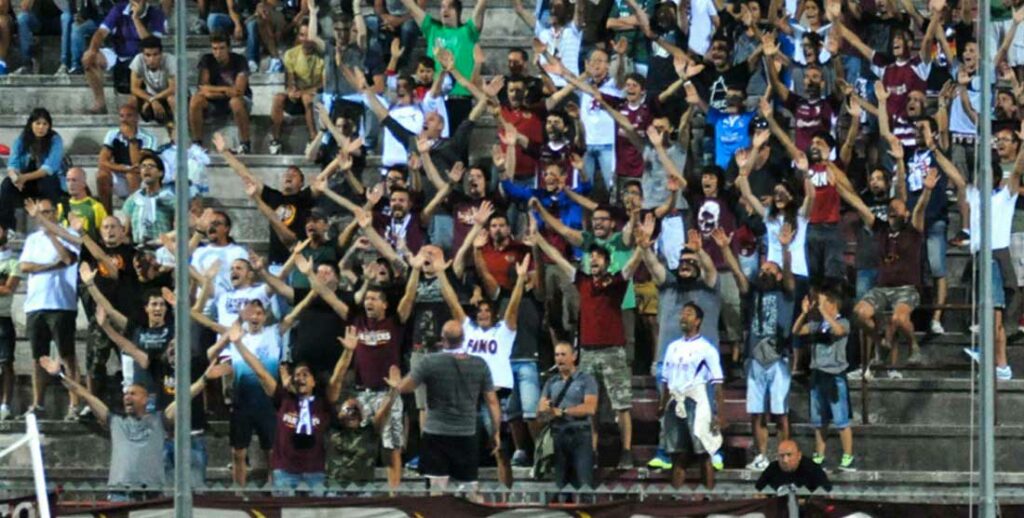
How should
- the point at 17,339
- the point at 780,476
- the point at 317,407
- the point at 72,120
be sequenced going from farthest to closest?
the point at 72,120
the point at 17,339
the point at 317,407
the point at 780,476

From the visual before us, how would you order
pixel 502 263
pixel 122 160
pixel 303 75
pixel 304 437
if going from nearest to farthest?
pixel 304 437
pixel 502 263
pixel 122 160
pixel 303 75

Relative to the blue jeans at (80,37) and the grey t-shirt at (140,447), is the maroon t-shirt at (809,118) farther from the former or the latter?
the blue jeans at (80,37)

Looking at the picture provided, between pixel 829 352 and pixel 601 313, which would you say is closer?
pixel 829 352

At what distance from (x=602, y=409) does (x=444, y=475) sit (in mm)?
1804

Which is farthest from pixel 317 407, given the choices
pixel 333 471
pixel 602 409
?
pixel 602 409

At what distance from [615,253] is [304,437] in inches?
130

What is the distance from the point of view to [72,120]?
29.2 metres

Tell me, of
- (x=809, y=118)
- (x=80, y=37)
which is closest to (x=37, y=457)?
(x=809, y=118)

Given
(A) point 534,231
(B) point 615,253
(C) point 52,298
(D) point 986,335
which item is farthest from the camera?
(C) point 52,298

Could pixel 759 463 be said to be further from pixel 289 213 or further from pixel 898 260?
pixel 289 213

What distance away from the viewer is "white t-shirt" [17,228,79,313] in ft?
82.7

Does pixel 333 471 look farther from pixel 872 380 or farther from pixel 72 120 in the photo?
pixel 72 120

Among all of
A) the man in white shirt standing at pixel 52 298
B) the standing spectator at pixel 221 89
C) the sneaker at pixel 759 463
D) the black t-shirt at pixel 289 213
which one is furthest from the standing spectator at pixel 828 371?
the standing spectator at pixel 221 89

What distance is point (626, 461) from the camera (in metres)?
23.9
